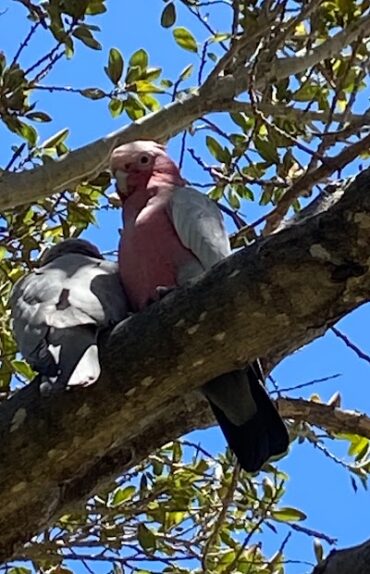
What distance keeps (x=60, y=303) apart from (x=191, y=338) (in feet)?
1.99

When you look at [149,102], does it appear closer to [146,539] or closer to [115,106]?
[115,106]

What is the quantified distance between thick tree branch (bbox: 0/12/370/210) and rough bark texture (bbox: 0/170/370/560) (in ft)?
2.72

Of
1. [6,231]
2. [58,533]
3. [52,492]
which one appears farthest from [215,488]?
[52,492]

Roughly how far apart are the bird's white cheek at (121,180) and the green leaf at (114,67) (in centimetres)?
35

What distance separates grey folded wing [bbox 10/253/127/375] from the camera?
8.10ft

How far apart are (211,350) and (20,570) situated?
1846 millimetres

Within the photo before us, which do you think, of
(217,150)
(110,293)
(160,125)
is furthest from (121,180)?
(110,293)

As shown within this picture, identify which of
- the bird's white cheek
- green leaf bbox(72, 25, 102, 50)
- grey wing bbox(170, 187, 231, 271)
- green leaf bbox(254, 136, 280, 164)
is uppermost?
green leaf bbox(72, 25, 102, 50)

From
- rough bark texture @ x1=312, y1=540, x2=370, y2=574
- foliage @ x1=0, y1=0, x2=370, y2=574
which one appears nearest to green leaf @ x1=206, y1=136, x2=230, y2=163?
foliage @ x1=0, y1=0, x2=370, y2=574

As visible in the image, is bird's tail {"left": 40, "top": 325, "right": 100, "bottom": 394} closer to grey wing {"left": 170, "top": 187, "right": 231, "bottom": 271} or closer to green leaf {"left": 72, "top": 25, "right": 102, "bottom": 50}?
grey wing {"left": 170, "top": 187, "right": 231, "bottom": 271}

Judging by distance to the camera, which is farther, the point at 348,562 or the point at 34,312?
the point at 34,312

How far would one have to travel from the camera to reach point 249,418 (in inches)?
104

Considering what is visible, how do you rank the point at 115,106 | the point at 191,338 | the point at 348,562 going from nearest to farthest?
the point at 348,562, the point at 191,338, the point at 115,106

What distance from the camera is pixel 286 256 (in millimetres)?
2008
